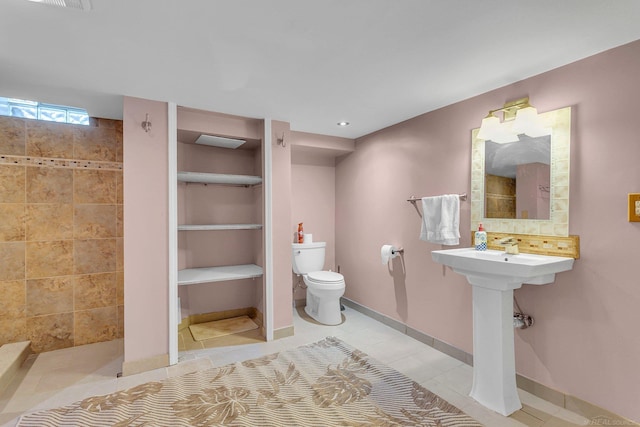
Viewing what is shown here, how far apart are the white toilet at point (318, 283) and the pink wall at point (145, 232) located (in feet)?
4.82

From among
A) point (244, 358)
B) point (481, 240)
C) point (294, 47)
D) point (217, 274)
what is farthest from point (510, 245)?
point (217, 274)

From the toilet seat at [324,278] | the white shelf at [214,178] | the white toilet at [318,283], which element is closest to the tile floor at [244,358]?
the white toilet at [318,283]

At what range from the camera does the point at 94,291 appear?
9.69ft

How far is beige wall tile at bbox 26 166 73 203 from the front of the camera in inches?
106

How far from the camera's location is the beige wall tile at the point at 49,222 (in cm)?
270

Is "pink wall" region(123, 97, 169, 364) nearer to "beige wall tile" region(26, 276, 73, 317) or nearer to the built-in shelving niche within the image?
the built-in shelving niche

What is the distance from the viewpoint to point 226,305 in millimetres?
3543

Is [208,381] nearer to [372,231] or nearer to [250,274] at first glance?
[250,274]

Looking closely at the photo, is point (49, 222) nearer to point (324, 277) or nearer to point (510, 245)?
point (324, 277)

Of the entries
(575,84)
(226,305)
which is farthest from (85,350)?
(575,84)

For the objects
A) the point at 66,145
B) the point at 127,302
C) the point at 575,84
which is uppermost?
the point at 575,84

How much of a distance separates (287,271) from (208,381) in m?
1.19

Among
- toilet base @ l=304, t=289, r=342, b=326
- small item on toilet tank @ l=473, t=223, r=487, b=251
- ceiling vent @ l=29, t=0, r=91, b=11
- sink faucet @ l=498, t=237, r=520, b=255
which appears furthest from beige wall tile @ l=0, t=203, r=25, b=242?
sink faucet @ l=498, t=237, r=520, b=255

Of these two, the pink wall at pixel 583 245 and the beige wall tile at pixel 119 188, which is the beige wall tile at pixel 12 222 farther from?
→ the pink wall at pixel 583 245
